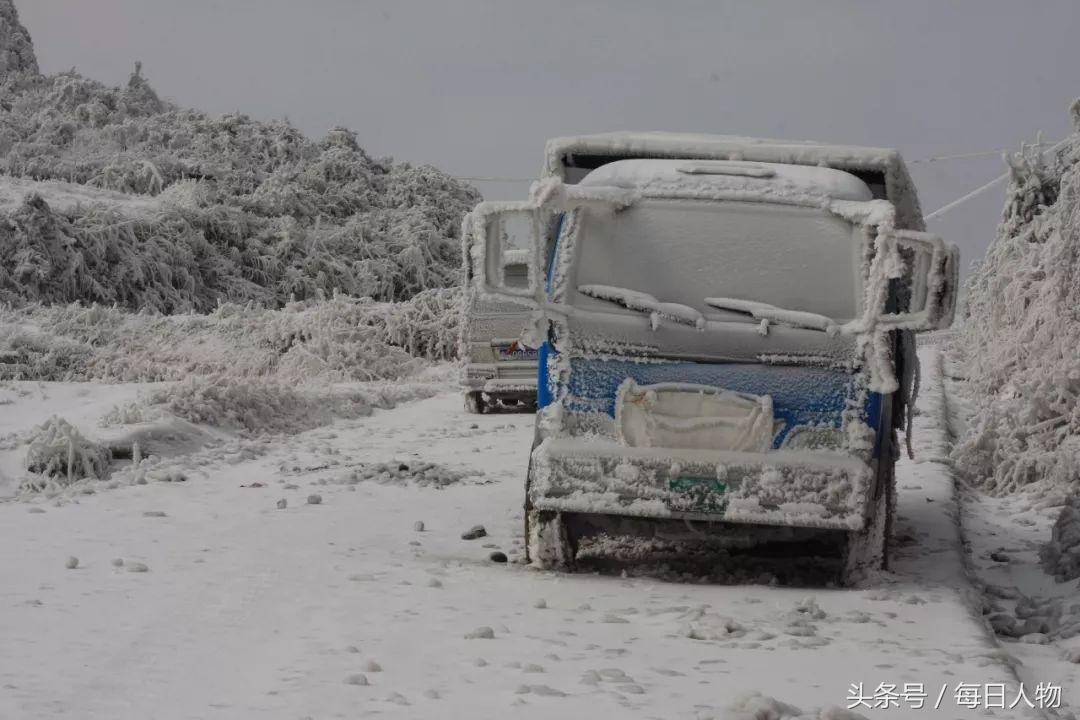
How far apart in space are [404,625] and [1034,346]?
8.55 meters

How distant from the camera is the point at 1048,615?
723cm

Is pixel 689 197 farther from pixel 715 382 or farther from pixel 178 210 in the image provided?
pixel 178 210

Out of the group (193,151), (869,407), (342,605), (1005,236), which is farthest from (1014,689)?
(193,151)

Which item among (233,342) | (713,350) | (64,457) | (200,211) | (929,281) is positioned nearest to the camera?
(929,281)

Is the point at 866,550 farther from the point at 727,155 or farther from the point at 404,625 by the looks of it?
the point at 404,625

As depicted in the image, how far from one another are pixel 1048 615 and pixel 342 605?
379 centimetres

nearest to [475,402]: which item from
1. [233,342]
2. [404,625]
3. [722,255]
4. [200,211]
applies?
[233,342]

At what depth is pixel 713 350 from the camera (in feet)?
24.5

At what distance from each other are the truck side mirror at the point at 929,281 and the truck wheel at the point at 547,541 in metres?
2.17

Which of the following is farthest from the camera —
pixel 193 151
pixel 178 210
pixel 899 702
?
pixel 193 151

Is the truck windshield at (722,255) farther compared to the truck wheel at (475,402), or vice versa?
the truck wheel at (475,402)

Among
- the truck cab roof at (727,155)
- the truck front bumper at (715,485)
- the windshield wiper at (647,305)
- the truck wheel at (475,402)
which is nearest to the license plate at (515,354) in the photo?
the truck wheel at (475,402)

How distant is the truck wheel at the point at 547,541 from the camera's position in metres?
7.74

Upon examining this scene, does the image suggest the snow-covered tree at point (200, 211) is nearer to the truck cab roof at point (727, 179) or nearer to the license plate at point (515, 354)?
the license plate at point (515, 354)
